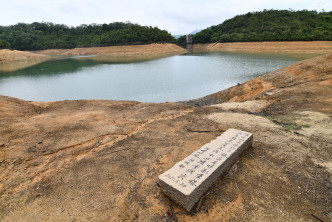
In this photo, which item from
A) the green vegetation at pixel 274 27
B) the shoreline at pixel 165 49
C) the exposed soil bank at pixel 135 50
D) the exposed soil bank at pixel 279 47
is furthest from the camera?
the exposed soil bank at pixel 135 50

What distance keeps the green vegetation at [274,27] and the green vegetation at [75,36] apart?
1878 cm

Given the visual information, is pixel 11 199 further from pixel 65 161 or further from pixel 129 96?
pixel 129 96

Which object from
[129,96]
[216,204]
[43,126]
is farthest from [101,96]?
[216,204]

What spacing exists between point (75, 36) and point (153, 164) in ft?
290

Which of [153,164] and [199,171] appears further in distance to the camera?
[153,164]

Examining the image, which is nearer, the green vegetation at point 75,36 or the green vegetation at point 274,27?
the green vegetation at point 274,27

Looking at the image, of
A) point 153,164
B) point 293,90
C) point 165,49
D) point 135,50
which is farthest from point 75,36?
point 153,164

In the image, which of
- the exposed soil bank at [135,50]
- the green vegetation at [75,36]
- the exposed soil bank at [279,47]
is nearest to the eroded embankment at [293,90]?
the exposed soil bank at [279,47]

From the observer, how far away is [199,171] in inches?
132

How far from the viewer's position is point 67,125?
21.8 feet

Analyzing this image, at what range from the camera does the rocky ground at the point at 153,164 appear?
3016 millimetres

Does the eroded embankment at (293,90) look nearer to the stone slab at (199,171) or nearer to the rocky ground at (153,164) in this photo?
the rocky ground at (153,164)

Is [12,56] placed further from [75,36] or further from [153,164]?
[153,164]

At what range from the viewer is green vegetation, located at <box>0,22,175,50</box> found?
60656 millimetres
